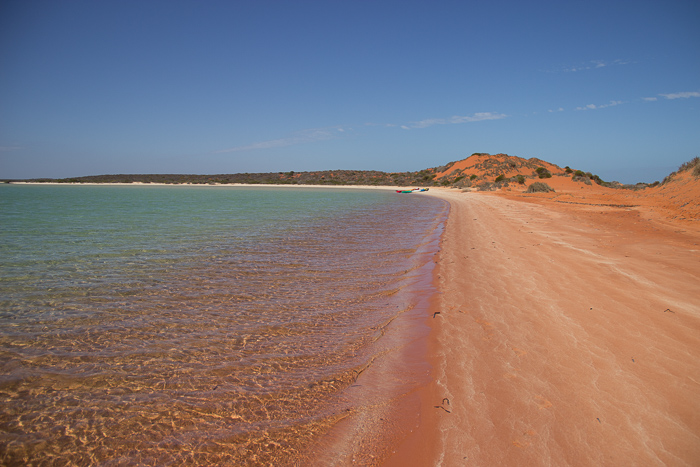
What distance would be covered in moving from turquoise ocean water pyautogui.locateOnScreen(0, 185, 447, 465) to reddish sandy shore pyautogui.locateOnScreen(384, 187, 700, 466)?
0.86 m

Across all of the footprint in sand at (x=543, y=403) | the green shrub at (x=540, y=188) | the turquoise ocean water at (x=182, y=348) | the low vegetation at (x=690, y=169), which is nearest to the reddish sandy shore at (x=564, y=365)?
the footprint in sand at (x=543, y=403)

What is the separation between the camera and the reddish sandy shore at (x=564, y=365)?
2.37m

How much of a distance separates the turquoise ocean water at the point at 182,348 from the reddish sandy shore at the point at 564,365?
855 mm

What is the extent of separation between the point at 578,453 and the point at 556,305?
120 inches

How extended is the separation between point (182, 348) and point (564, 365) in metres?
4.02

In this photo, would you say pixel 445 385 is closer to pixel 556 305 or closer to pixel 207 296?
pixel 556 305

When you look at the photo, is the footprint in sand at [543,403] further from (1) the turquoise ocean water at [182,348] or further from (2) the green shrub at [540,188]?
(2) the green shrub at [540,188]

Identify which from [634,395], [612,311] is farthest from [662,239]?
[634,395]

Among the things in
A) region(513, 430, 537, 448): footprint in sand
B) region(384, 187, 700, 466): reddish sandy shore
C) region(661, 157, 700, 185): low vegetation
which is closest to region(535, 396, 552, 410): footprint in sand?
region(384, 187, 700, 466): reddish sandy shore

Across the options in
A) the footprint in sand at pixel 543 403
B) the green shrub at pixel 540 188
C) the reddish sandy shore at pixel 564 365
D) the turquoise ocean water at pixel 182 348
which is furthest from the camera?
the green shrub at pixel 540 188

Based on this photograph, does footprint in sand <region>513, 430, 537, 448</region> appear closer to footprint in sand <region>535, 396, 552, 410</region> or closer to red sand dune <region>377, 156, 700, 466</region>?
red sand dune <region>377, 156, 700, 466</region>

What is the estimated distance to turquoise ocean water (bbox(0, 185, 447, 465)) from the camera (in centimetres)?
250

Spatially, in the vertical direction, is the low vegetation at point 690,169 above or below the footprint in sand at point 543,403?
above

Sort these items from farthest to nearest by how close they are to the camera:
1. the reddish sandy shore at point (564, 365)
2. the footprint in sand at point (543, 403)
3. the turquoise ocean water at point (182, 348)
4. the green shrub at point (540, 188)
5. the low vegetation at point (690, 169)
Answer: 1. the green shrub at point (540, 188)
2. the low vegetation at point (690, 169)
3. the footprint in sand at point (543, 403)
4. the turquoise ocean water at point (182, 348)
5. the reddish sandy shore at point (564, 365)
